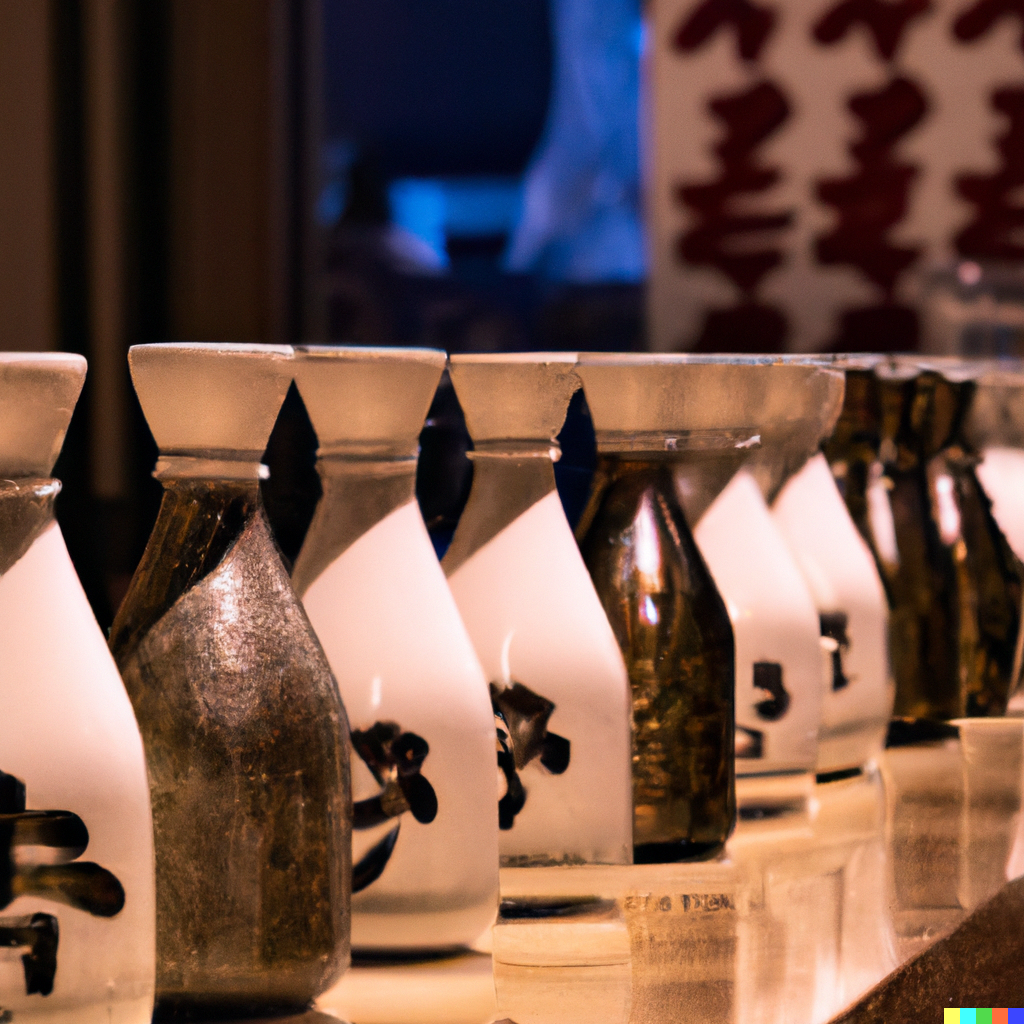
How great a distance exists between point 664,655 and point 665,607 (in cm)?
3

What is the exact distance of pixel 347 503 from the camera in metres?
0.59

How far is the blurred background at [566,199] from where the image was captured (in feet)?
5.34

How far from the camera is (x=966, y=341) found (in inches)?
87.1

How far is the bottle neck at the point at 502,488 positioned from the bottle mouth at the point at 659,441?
89 millimetres

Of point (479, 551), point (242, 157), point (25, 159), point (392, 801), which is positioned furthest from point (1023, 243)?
point (392, 801)

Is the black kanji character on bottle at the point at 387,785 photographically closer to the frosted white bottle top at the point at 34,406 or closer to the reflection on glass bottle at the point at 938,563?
the frosted white bottle top at the point at 34,406

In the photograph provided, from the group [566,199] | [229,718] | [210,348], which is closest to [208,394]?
[210,348]

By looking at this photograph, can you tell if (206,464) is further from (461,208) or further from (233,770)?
(461,208)

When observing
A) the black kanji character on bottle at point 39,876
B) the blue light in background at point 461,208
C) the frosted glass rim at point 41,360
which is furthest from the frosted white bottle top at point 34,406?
the blue light in background at point 461,208

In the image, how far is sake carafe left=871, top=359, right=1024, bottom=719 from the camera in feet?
3.78

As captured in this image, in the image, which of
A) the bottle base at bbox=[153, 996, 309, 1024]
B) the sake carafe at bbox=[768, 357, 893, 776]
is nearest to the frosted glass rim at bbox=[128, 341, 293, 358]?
the bottle base at bbox=[153, 996, 309, 1024]

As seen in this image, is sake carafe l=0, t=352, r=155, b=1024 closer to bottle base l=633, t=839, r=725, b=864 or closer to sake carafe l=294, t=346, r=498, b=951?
sake carafe l=294, t=346, r=498, b=951

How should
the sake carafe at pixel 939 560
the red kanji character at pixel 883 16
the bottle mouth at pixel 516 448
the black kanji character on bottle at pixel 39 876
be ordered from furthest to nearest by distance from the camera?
the red kanji character at pixel 883 16
the sake carafe at pixel 939 560
the bottle mouth at pixel 516 448
the black kanji character on bottle at pixel 39 876

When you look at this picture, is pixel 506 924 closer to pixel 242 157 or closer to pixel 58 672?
pixel 58 672
